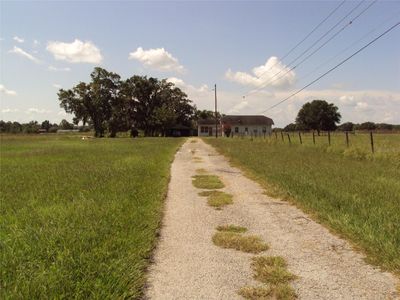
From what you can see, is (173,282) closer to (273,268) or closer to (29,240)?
(273,268)

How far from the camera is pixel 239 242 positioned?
18.6ft

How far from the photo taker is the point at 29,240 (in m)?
5.44

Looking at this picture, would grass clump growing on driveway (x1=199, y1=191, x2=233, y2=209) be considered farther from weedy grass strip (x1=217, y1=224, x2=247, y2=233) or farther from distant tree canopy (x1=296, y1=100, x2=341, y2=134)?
distant tree canopy (x1=296, y1=100, x2=341, y2=134)

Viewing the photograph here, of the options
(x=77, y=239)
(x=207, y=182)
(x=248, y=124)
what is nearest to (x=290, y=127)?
(x=248, y=124)

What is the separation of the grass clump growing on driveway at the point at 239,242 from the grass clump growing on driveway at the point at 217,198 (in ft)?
7.54

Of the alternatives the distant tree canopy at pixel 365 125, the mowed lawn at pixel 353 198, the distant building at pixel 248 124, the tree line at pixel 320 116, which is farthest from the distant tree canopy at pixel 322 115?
the mowed lawn at pixel 353 198

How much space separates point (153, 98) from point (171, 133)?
34.6 ft

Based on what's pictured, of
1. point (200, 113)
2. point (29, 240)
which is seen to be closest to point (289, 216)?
point (29, 240)

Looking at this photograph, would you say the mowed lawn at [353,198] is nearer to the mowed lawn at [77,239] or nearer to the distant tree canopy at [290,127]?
the mowed lawn at [77,239]

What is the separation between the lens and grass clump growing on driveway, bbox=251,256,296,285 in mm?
4320

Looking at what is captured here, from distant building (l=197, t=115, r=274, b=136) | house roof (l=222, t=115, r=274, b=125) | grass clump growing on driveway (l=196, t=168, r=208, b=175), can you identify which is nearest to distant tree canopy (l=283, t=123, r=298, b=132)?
house roof (l=222, t=115, r=274, b=125)

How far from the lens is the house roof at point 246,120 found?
376 feet

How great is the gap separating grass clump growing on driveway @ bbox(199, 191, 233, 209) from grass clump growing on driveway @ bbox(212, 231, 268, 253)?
90.5 inches

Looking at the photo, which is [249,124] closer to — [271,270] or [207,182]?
Answer: [207,182]
